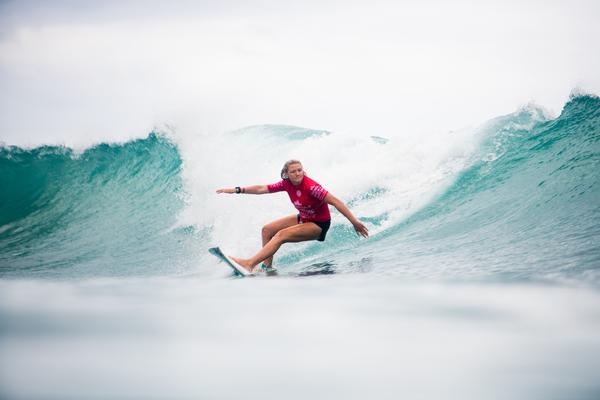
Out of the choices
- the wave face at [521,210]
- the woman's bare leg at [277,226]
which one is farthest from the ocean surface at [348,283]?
the woman's bare leg at [277,226]

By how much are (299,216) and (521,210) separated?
3.04m

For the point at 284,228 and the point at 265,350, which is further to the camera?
the point at 284,228

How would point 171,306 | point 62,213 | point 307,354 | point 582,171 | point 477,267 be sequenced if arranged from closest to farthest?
1. point 307,354
2. point 171,306
3. point 477,267
4. point 582,171
5. point 62,213

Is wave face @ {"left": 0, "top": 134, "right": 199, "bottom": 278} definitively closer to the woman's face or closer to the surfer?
the surfer

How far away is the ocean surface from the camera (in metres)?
2.09

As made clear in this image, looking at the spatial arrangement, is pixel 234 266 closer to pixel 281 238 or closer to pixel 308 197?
pixel 281 238

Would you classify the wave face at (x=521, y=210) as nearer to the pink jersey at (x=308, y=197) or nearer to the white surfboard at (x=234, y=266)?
the pink jersey at (x=308, y=197)

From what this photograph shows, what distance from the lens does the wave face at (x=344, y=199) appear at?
5.36 m

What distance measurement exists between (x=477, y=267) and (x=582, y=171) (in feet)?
11.4

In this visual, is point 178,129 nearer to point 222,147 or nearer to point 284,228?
point 222,147

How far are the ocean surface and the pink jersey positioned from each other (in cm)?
56

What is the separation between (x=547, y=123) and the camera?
930 centimetres

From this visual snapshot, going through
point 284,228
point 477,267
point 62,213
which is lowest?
point 477,267

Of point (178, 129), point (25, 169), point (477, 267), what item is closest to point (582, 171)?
point (477, 267)
